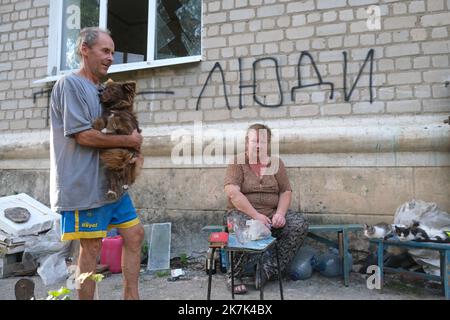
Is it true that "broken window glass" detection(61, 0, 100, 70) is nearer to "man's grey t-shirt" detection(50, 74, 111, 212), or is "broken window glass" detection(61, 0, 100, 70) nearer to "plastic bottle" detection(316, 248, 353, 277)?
"man's grey t-shirt" detection(50, 74, 111, 212)

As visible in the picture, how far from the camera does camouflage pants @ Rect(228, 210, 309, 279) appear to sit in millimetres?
3510

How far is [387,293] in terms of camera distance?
11.0 ft

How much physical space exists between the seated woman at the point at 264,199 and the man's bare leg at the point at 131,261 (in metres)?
1.17

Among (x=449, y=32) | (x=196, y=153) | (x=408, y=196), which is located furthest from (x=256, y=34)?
(x=408, y=196)

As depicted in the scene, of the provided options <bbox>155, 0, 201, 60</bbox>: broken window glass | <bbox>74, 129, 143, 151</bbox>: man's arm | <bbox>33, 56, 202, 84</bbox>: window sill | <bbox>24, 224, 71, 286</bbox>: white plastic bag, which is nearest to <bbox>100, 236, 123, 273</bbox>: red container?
<bbox>24, 224, 71, 286</bbox>: white plastic bag

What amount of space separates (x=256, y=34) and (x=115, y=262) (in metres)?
2.97

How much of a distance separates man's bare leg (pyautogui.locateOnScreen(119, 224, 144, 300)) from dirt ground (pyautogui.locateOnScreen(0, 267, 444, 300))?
2.86 feet

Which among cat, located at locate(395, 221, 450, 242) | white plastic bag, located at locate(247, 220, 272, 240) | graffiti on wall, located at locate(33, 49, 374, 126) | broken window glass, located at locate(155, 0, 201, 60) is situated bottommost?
cat, located at locate(395, 221, 450, 242)

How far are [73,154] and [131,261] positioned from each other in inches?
29.8

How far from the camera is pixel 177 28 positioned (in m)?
5.25

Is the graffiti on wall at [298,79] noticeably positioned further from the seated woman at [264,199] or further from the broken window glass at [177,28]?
the seated woman at [264,199]

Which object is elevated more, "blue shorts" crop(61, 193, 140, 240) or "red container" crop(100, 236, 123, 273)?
"blue shorts" crop(61, 193, 140, 240)

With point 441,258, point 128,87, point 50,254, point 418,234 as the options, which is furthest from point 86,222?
point 441,258

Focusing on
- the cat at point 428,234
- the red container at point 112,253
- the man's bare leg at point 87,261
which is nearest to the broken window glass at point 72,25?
the red container at point 112,253
